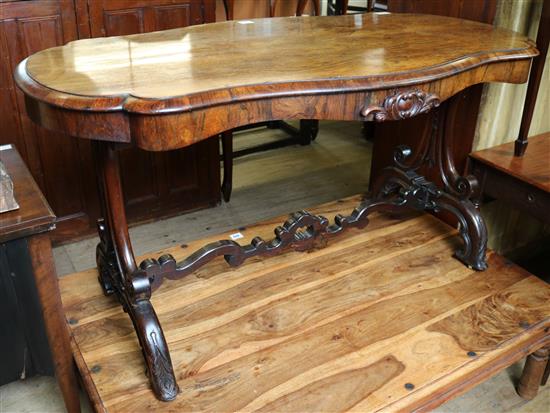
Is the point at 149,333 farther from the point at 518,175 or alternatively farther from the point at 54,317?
the point at 518,175

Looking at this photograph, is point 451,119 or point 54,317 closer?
point 54,317

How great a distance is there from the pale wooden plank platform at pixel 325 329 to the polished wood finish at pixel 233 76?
1.98 feet

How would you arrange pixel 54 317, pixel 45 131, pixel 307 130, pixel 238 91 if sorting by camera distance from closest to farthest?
pixel 238 91
pixel 54 317
pixel 45 131
pixel 307 130

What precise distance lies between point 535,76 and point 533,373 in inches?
35.2

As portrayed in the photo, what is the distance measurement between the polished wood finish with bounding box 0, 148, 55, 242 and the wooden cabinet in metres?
0.74

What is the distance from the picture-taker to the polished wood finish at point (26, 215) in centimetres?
123

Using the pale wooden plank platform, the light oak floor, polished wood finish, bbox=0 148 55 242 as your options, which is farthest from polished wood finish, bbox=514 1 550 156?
polished wood finish, bbox=0 148 55 242

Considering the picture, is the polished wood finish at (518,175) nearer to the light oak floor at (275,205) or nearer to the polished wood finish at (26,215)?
the light oak floor at (275,205)

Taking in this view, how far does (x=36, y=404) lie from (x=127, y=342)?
436 mm

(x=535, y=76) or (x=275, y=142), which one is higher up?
(x=535, y=76)

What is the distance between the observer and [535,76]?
1708 mm

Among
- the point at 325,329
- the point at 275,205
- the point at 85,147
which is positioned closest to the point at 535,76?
the point at 325,329

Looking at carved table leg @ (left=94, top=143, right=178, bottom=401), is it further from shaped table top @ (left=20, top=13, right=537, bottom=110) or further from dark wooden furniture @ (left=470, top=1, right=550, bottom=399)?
dark wooden furniture @ (left=470, top=1, right=550, bottom=399)

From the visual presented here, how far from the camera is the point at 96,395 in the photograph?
127cm
